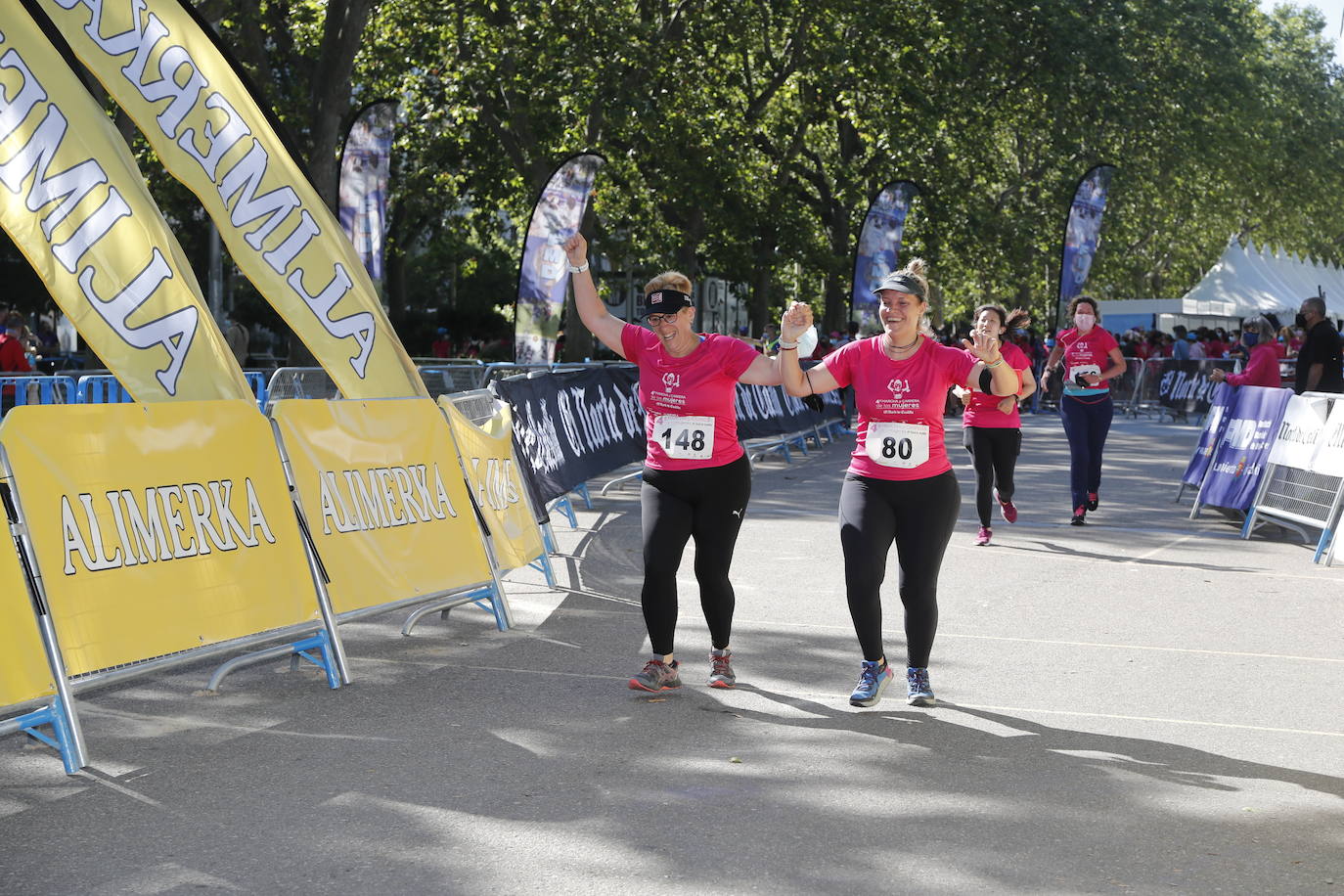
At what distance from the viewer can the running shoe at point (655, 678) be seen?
694cm

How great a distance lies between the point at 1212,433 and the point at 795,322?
9.96m

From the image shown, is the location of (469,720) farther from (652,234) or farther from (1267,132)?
(1267,132)

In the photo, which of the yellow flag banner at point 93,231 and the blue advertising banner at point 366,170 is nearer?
the yellow flag banner at point 93,231

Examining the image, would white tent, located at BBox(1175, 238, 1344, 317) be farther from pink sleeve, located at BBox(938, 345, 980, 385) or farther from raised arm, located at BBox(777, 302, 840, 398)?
raised arm, located at BBox(777, 302, 840, 398)

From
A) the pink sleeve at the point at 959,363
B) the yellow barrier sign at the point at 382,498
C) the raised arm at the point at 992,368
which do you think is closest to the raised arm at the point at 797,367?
the pink sleeve at the point at 959,363

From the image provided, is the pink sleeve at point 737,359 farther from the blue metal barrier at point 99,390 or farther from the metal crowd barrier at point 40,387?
the metal crowd barrier at point 40,387

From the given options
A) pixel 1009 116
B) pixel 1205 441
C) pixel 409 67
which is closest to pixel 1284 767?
pixel 1205 441

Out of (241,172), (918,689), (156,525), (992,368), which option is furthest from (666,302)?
(241,172)

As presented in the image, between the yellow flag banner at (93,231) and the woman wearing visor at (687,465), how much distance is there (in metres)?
2.30

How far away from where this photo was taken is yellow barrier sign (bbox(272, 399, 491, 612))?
23.8 ft

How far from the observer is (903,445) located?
6680 millimetres

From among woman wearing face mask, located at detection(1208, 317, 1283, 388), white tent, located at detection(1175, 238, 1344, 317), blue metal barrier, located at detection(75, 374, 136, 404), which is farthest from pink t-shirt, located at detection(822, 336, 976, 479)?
white tent, located at detection(1175, 238, 1344, 317)

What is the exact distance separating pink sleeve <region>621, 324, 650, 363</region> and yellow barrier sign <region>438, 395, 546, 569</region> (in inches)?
65.5

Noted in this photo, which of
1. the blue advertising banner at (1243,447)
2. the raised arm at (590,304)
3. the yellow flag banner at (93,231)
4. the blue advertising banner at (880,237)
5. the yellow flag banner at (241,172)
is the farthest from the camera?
the blue advertising banner at (880,237)
